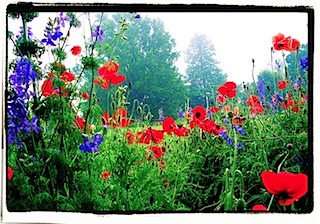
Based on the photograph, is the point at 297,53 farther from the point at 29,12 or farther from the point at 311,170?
the point at 29,12

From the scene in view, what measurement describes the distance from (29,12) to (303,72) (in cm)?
82

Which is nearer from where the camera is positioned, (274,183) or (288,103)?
(274,183)

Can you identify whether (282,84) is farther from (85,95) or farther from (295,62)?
(85,95)

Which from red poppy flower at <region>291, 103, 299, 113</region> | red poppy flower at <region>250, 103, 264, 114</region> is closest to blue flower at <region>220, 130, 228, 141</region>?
red poppy flower at <region>250, 103, 264, 114</region>

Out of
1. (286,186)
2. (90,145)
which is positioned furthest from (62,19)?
(286,186)

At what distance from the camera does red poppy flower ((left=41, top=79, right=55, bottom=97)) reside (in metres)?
1.70

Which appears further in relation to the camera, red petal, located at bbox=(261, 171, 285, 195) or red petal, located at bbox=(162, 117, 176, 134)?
red petal, located at bbox=(162, 117, 176, 134)

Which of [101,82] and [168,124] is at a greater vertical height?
[101,82]

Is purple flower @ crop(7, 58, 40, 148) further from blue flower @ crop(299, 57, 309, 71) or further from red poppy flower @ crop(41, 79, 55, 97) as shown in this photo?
blue flower @ crop(299, 57, 309, 71)

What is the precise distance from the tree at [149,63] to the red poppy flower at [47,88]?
175 mm

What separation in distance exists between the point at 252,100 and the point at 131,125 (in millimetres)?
371

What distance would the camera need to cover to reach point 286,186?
1.58 metres

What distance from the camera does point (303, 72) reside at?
167 cm

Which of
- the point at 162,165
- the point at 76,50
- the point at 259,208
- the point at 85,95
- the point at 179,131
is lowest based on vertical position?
the point at 259,208
